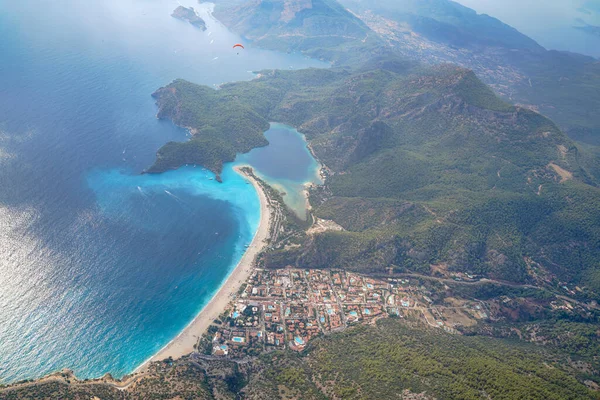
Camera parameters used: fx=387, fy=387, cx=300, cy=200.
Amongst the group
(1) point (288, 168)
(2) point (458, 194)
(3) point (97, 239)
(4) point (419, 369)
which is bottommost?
(3) point (97, 239)

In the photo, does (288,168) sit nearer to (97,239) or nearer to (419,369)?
(97,239)

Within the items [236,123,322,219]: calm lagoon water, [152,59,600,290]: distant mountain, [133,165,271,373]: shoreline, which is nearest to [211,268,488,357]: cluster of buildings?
[133,165,271,373]: shoreline

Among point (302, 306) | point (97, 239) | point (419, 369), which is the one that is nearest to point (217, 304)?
point (302, 306)

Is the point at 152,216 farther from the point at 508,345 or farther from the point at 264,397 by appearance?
the point at 508,345

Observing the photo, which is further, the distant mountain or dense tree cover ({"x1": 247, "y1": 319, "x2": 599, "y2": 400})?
the distant mountain

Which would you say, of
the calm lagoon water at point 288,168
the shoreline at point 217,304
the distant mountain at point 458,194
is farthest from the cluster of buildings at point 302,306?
the calm lagoon water at point 288,168

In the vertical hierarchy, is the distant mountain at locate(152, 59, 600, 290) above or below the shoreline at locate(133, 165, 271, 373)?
above

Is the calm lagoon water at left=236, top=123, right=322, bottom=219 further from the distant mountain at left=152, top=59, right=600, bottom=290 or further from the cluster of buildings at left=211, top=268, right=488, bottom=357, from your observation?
the cluster of buildings at left=211, top=268, right=488, bottom=357
